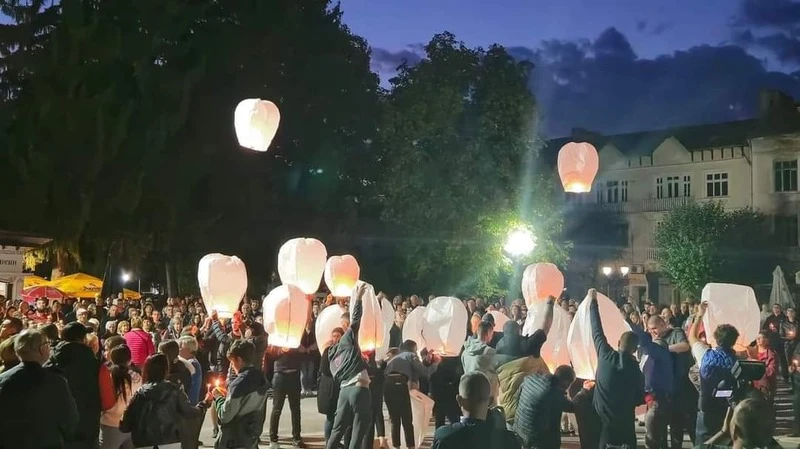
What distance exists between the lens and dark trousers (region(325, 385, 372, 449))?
901 centimetres

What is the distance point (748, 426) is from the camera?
4.68 metres

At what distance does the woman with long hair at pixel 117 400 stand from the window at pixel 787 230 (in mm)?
41137

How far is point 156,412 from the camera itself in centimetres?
632

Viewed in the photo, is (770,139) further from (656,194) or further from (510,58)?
(510,58)

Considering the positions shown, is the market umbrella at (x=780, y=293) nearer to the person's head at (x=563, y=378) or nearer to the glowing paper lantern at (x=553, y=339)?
the glowing paper lantern at (x=553, y=339)

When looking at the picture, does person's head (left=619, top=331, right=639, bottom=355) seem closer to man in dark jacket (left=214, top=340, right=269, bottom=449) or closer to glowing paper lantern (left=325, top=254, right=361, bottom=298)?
man in dark jacket (left=214, top=340, right=269, bottom=449)

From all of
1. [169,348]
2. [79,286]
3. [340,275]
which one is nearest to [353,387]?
[169,348]

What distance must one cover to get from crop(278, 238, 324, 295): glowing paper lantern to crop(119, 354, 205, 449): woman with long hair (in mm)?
7632

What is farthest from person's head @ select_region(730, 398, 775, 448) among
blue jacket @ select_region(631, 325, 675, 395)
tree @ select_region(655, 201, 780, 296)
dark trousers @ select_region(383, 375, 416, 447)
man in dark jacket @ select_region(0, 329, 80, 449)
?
tree @ select_region(655, 201, 780, 296)

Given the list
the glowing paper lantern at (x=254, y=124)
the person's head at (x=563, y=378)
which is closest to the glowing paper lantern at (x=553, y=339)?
the person's head at (x=563, y=378)

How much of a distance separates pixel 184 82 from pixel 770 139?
29.2 metres

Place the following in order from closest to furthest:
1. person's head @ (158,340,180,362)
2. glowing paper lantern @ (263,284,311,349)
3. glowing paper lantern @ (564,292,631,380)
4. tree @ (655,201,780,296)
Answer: person's head @ (158,340,180,362) → glowing paper lantern @ (564,292,631,380) → glowing paper lantern @ (263,284,311,349) → tree @ (655,201,780,296)

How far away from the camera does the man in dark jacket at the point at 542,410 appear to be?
22.8 ft

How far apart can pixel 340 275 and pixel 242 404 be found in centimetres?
942
